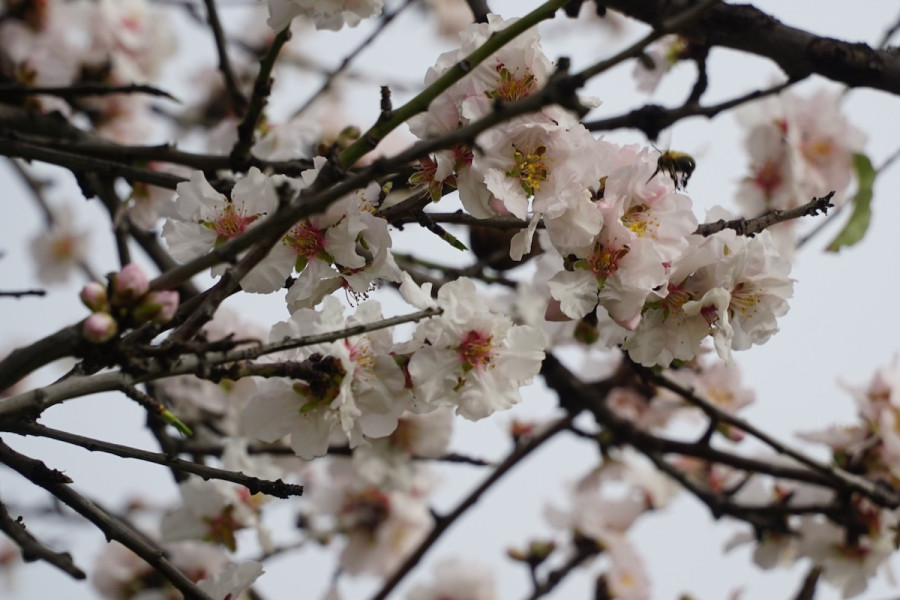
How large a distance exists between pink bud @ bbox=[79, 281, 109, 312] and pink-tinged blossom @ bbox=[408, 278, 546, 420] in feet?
1.42

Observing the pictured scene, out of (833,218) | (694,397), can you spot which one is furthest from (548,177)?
(833,218)

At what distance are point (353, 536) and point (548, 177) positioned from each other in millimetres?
2316

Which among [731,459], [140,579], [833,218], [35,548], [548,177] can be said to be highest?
[833,218]

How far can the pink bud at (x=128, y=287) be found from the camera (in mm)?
954

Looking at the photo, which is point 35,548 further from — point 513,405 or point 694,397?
point 694,397

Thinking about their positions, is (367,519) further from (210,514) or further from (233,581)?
(233,581)

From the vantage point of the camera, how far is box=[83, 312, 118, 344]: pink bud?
35.4 inches

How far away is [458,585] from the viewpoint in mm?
3459

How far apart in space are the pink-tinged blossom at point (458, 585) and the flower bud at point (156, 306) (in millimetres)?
2738

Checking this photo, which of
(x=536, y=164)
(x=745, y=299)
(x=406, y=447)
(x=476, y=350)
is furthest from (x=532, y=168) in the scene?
(x=406, y=447)

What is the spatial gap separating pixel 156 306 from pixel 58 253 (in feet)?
12.7

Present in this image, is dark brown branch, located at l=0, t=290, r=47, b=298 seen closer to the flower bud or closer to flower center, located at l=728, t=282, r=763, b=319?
the flower bud

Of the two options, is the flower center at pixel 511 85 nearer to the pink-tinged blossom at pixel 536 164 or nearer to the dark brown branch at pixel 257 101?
the pink-tinged blossom at pixel 536 164

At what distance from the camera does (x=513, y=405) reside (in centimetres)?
129
